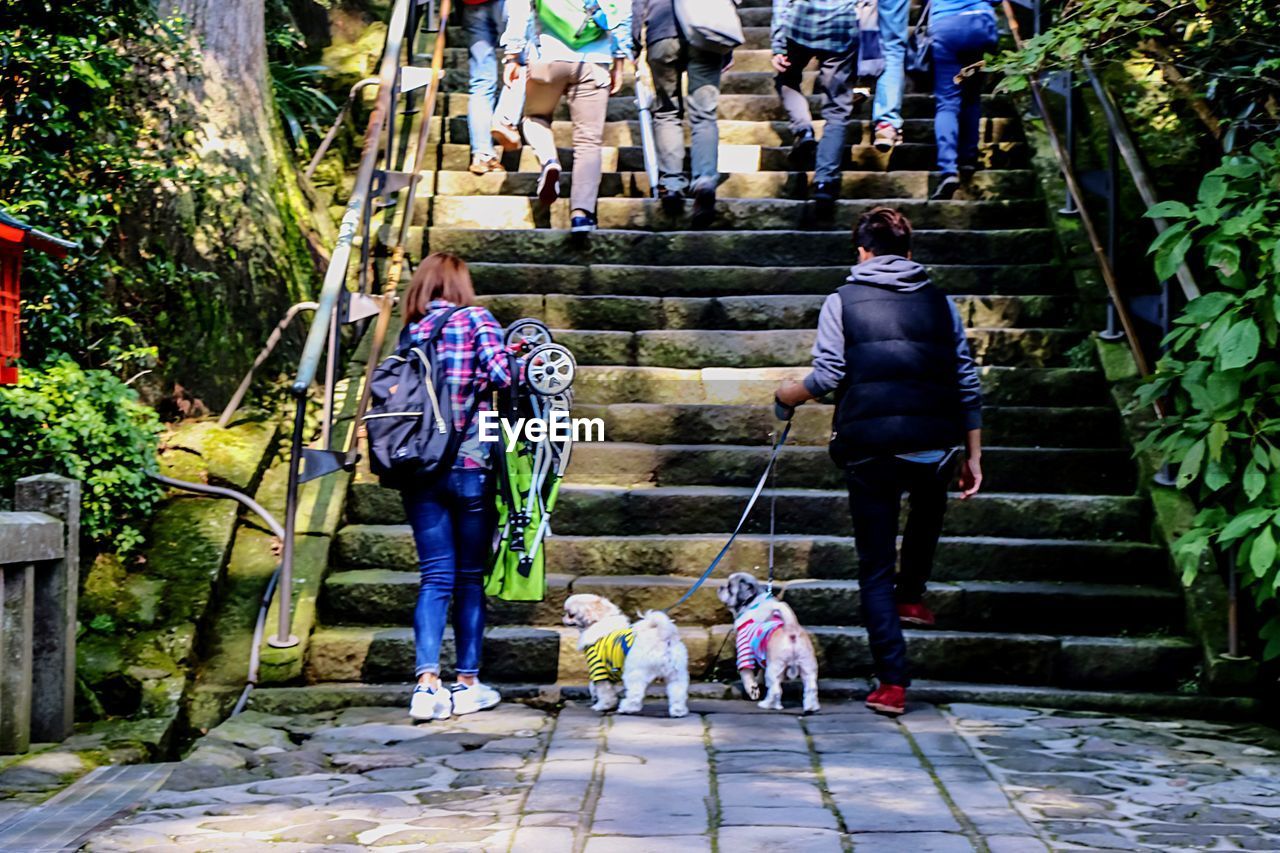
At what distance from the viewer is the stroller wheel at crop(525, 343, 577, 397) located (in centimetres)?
546

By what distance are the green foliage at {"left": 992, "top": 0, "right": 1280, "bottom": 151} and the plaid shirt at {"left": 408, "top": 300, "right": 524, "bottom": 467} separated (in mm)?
2437

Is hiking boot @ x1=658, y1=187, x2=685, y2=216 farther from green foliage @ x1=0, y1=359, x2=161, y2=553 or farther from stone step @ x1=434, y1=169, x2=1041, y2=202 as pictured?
green foliage @ x1=0, y1=359, x2=161, y2=553

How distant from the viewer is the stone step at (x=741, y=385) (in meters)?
7.24

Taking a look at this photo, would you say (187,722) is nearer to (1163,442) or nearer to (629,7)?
(1163,442)

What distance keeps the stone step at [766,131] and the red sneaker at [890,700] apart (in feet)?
16.2

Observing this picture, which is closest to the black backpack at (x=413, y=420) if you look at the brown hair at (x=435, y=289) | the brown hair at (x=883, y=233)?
the brown hair at (x=435, y=289)

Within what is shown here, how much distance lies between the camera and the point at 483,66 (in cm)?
898

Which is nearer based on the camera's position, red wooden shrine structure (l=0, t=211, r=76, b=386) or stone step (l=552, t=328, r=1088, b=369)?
red wooden shrine structure (l=0, t=211, r=76, b=386)

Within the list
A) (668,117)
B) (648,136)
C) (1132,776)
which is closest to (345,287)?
(668,117)

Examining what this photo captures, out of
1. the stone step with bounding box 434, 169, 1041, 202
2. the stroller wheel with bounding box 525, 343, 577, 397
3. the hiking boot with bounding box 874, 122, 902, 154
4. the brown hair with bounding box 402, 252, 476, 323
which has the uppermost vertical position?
the hiking boot with bounding box 874, 122, 902, 154

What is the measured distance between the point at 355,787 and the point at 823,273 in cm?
457

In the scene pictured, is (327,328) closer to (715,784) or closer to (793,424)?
(793,424)

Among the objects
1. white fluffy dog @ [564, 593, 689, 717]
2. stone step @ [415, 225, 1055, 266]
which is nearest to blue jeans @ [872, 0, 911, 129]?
stone step @ [415, 225, 1055, 266]

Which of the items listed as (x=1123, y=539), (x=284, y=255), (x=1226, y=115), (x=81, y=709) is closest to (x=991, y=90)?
(x=1226, y=115)
